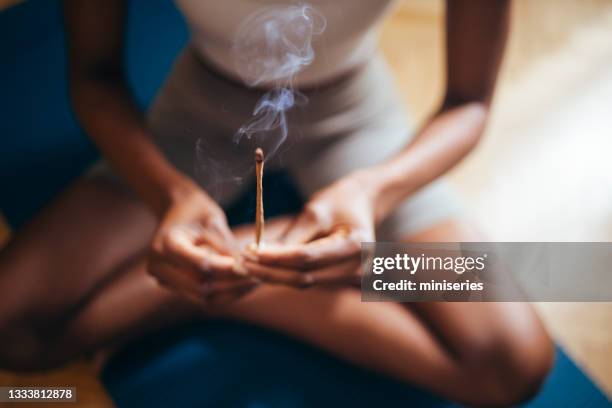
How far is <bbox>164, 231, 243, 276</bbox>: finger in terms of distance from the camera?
0.48 metres

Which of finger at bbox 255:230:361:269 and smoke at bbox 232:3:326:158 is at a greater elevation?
smoke at bbox 232:3:326:158

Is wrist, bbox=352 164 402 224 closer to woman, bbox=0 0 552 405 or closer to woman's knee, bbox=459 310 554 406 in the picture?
woman, bbox=0 0 552 405

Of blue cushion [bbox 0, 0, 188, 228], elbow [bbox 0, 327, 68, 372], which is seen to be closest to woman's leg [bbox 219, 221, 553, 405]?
elbow [bbox 0, 327, 68, 372]

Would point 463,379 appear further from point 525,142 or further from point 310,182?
point 525,142

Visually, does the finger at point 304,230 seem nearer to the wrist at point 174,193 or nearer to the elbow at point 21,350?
the wrist at point 174,193

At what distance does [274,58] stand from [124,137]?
0.17 m

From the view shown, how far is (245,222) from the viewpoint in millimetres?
698

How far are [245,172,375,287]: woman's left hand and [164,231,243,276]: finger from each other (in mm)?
17

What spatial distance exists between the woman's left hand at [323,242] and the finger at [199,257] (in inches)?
0.7

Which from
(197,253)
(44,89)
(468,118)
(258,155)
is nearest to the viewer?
(258,155)

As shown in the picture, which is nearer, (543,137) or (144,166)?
(144,166)

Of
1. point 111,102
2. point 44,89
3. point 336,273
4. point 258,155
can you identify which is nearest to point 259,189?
point 258,155

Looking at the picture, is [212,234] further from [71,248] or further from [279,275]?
[71,248]

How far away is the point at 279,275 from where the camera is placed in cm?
50
